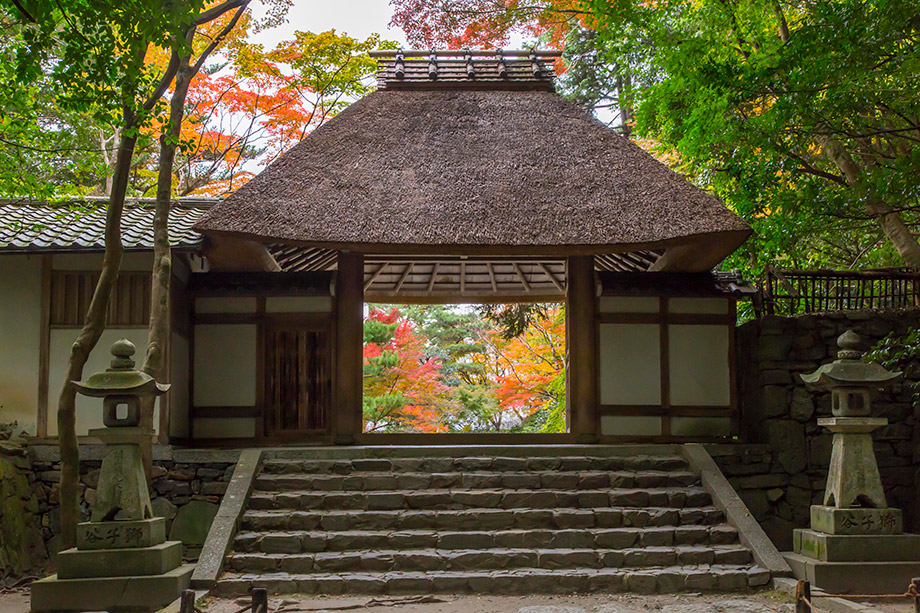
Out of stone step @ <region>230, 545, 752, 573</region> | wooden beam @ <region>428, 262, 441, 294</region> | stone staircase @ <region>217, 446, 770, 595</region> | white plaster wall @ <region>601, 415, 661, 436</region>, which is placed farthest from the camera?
wooden beam @ <region>428, 262, 441, 294</region>

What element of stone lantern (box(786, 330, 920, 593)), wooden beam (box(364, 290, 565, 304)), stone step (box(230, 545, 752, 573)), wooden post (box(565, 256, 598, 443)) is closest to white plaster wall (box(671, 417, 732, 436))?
wooden post (box(565, 256, 598, 443))

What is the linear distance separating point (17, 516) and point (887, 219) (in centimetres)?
994

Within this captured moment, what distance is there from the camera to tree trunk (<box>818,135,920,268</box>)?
841cm

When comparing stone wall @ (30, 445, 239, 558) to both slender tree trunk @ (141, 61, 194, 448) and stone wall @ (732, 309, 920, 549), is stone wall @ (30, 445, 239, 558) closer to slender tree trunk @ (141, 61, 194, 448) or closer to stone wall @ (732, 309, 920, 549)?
slender tree trunk @ (141, 61, 194, 448)

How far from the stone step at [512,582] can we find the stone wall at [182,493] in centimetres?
187

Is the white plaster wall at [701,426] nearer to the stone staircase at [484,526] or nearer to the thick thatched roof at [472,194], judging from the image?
the stone staircase at [484,526]

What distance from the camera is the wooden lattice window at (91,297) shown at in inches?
339

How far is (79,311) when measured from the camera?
863 centimetres

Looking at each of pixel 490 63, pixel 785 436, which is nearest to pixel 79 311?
pixel 490 63

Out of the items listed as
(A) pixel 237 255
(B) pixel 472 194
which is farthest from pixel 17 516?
(B) pixel 472 194

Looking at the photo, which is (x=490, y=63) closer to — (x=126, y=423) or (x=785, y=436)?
(x=785, y=436)

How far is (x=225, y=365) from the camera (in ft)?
30.3

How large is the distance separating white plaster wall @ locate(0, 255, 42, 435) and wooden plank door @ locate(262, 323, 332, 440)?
249 centimetres

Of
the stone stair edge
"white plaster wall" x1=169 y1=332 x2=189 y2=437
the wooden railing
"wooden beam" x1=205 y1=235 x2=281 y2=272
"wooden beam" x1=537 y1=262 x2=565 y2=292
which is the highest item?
"wooden beam" x1=537 y1=262 x2=565 y2=292
